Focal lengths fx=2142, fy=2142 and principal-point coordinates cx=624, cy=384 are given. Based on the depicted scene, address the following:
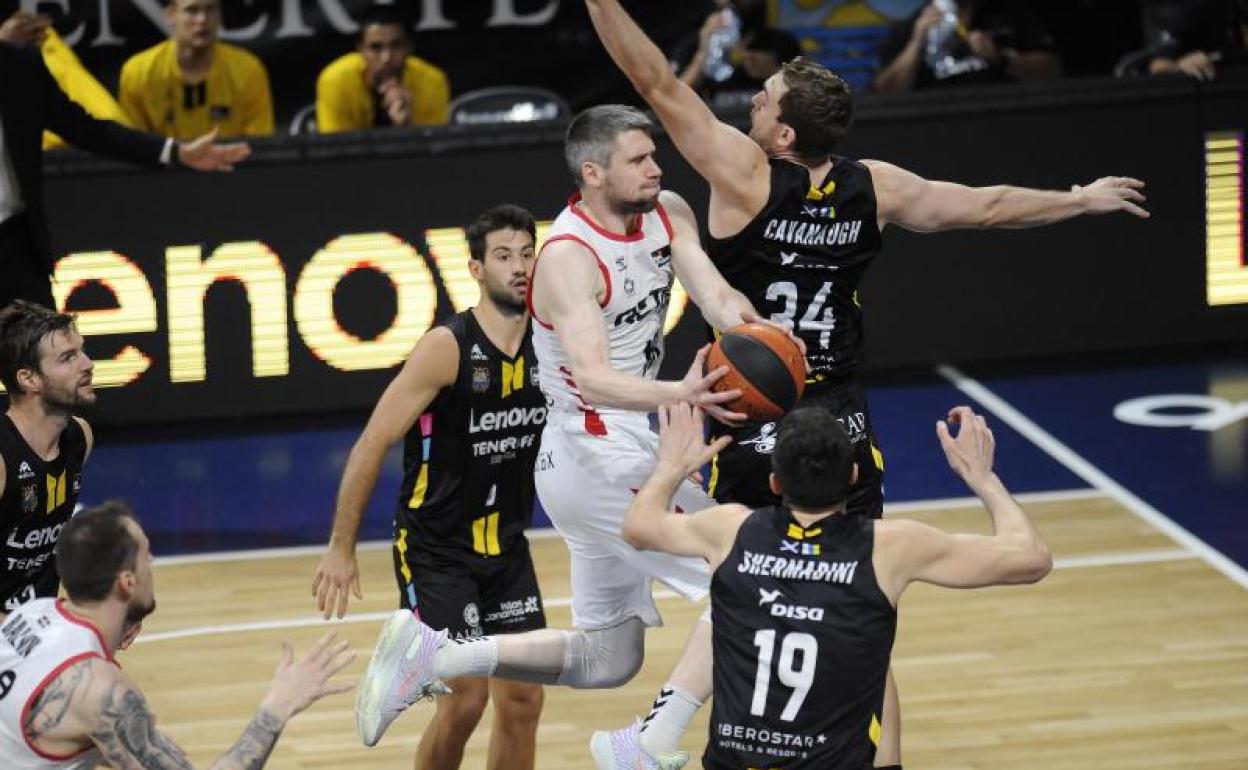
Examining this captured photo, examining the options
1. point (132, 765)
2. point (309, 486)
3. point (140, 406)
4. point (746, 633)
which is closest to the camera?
point (132, 765)

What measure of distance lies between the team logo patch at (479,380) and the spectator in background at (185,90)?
590cm

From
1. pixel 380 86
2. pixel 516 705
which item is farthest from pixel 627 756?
pixel 380 86

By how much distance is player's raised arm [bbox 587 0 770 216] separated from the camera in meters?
6.99

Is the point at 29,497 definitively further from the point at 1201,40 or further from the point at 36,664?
the point at 1201,40

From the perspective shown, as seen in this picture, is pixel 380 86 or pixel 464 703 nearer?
pixel 464 703

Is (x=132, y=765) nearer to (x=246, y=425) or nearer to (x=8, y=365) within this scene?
(x=8, y=365)

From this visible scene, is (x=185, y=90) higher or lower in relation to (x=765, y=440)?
higher

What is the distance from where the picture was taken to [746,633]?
19.0 feet

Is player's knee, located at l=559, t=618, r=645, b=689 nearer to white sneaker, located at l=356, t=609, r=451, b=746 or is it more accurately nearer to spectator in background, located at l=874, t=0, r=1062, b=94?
white sneaker, located at l=356, t=609, r=451, b=746

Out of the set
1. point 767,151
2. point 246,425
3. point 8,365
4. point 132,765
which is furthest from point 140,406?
point 132,765

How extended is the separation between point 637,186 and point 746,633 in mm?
1778

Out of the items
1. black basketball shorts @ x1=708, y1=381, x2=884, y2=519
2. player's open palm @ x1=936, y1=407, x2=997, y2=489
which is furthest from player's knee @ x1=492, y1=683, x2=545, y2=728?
player's open palm @ x1=936, y1=407, x2=997, y2=489

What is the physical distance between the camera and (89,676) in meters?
5.42

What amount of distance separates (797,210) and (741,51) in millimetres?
6481
